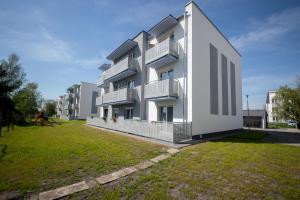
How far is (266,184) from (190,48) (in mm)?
10846

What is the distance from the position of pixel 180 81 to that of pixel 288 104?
33.2 meters

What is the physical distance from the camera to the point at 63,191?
13.4 ft

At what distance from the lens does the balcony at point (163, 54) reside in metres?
13.3

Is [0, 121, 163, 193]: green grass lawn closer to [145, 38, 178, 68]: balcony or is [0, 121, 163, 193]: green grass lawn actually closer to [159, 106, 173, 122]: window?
[159, 106, 173, 122]: window

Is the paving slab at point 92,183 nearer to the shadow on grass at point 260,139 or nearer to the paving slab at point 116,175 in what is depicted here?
the paving slab at point 116,175

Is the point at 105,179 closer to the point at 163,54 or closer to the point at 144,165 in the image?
the point at 144,165

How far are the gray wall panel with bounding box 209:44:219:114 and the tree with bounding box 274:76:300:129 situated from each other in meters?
27.4

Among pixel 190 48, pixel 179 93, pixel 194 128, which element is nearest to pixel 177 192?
→ pixel 194 128

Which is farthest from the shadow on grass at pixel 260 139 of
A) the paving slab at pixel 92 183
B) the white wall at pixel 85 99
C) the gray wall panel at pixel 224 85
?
the white wall at pixel 85 99

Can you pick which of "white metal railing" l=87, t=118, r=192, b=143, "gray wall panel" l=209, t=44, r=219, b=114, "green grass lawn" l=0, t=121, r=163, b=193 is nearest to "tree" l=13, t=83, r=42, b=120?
"white metal railing" l=87, t=118, r=192, b=143

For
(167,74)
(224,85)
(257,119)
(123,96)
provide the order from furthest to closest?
(257,119) < (123,96) < (224,85) < (167,74)

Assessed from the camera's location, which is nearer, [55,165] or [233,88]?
[55,165]

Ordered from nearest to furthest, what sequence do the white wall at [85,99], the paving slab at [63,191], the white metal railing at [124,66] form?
the paving slab at [63,191], the white metal railing at [124,66], the white wall at [85,99]

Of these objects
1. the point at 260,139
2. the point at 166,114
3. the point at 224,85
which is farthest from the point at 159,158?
the point at 224,85
